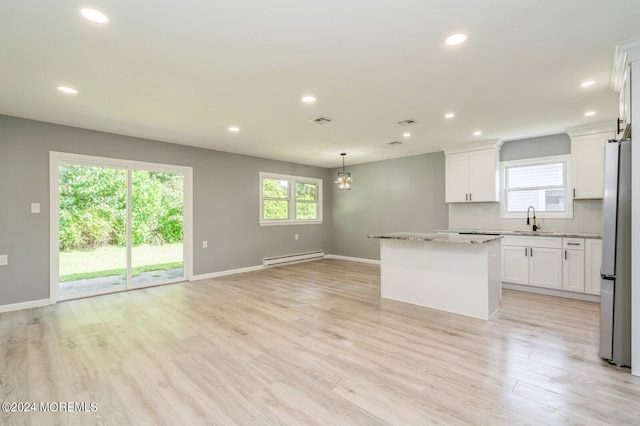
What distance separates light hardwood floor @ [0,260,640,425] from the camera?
6.11 feet

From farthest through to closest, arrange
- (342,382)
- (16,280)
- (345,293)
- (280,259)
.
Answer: (280,259)
(345,293)
(16,280)
(342,382)

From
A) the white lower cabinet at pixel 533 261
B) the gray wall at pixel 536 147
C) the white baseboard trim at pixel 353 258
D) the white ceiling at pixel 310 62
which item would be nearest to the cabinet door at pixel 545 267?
the white lower cabinet at pixel 533 261

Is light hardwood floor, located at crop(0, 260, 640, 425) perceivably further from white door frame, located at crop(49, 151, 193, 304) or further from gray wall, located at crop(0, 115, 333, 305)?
gray wall, located at crop(0, 115, 333, 305)

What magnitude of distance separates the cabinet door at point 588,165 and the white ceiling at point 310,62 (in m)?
0.35

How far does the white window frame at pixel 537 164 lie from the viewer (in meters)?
4.80

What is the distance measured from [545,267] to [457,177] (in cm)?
211

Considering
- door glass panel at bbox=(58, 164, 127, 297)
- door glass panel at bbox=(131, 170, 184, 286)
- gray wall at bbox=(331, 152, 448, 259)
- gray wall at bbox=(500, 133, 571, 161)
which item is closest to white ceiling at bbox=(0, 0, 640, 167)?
gray wall at bbox=(500, 133, 571, 161)

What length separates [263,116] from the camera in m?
3.96

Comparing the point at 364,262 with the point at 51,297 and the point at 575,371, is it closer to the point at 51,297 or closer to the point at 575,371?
the point at 575,371

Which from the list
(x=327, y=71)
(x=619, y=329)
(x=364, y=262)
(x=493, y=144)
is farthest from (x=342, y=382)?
(x=364, y=262)

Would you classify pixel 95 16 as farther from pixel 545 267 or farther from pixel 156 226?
pixel 545 267

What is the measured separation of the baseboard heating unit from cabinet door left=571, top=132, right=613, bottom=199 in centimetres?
556

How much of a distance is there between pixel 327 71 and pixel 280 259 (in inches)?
202

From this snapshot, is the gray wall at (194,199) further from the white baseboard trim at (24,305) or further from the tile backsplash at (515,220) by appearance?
the tile backsplash at (515,220)
